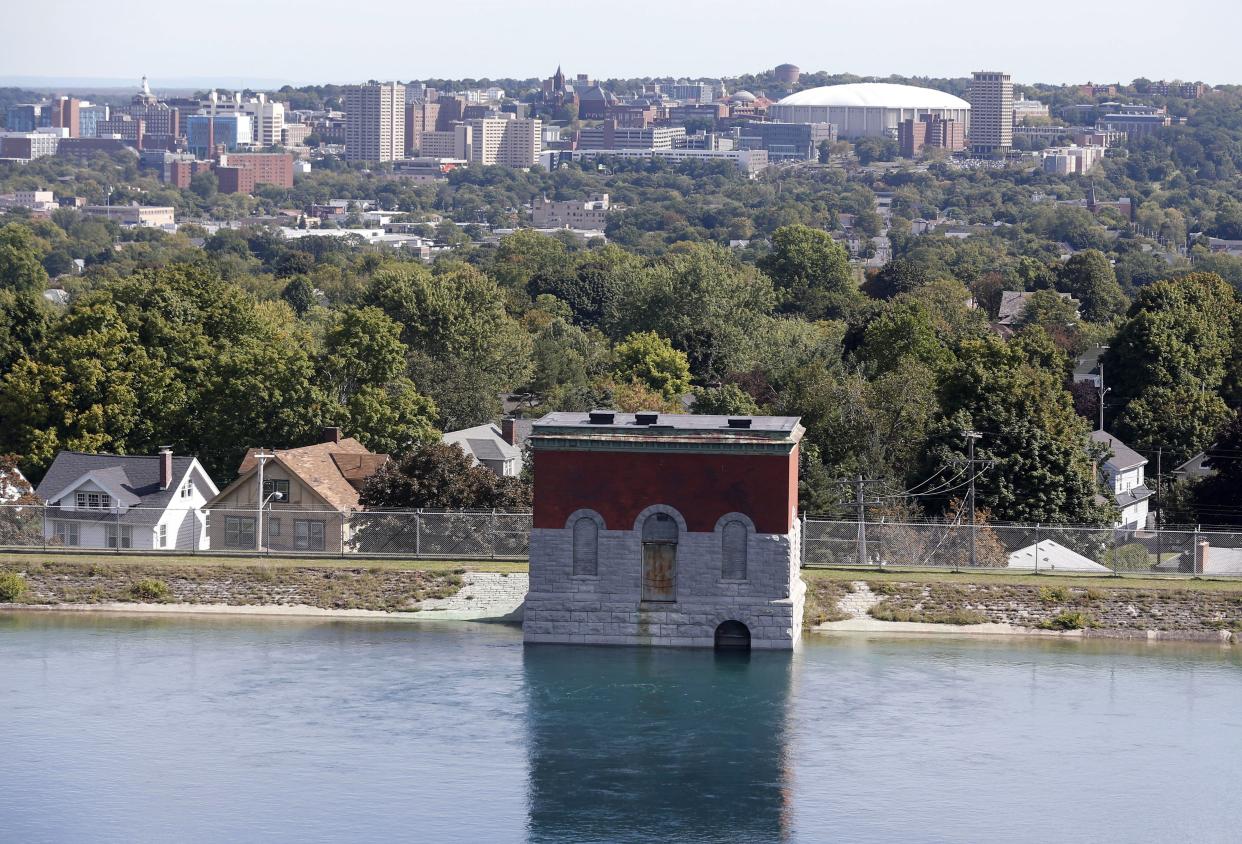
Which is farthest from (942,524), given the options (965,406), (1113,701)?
(1113,701)

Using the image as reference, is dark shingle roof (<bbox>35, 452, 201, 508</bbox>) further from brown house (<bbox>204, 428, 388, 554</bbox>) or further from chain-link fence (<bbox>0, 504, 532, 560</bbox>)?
brown house (<bbox>204, 428, 388, 554</bbox>)

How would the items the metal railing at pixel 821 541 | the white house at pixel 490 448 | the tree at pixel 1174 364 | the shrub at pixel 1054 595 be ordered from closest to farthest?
the shrub at pixel 1054 595 → the metal railing at pixel 821 541 → the white house at pixel 490 448 → the tree at pixel 1174 364

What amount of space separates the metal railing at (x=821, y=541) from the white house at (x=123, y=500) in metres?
2.19

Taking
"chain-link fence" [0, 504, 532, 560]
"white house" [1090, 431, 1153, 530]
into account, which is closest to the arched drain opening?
"chain-link fence" [0, 504, 532, 560]

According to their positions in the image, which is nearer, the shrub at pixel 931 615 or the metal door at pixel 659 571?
the metal door at pixel 659 571

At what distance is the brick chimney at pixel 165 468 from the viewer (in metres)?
61.8

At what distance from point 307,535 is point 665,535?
14.2 m

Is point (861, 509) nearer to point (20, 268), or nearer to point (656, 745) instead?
point (656, 745)

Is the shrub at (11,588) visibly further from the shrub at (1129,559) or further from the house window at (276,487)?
the shrub at (1129,559)

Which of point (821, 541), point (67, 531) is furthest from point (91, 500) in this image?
point (821, 541)

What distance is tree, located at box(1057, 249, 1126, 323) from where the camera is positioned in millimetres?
145788

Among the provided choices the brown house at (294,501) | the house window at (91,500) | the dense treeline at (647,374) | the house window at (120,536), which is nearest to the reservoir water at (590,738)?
the brown house at (294,501)

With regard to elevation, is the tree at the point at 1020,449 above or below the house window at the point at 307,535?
above

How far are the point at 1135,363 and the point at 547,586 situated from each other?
1659 inches
